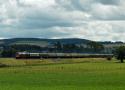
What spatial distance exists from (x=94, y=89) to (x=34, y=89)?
5.74 metres

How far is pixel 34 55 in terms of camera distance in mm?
175000

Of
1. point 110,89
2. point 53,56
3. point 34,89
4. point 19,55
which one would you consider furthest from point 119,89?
point 53,56

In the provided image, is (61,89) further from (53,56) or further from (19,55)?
(53,56)

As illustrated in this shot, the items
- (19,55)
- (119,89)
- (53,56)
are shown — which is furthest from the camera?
(53,56)

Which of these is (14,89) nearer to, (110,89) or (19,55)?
(110,89)

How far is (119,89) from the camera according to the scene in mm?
42031

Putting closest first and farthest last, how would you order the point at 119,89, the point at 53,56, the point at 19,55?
the point at 119,89 → the point at 19,55 → the point at 53,56

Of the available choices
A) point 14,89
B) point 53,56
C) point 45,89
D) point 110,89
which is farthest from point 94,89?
point 53,56

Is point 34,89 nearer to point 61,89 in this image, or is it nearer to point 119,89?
point 61,89

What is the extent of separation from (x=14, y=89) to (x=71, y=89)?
17.8 ft

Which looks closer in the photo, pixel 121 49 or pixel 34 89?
pixel 34 89

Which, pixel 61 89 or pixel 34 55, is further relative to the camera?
pixel 34 55

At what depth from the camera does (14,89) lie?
4269cm

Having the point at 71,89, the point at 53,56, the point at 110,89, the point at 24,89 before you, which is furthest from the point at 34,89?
the point at 53,56
